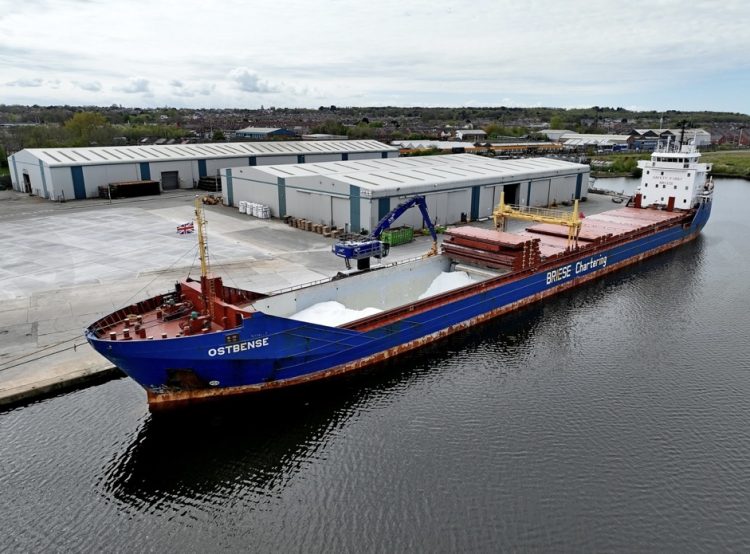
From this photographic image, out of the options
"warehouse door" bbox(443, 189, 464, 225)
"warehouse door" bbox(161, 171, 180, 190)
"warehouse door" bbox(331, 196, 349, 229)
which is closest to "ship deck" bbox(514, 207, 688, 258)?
"warehouse door" bbox(443, 189, 464, 225)

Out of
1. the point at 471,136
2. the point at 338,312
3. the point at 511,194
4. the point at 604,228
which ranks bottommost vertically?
the point at 338,312

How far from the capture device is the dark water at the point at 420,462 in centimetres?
1295

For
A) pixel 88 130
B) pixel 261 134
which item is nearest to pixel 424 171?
pixel 88 130

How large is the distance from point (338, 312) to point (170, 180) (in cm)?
4552

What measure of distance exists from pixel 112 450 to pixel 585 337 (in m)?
20.0

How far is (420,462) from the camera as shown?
50.6ft

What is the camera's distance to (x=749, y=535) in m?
13.1

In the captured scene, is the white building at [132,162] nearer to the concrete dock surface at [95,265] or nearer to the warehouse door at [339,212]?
the concrete dock surface at [95,265]

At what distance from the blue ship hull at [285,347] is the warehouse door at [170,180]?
4633cm

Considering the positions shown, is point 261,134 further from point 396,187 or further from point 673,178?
point 673,178

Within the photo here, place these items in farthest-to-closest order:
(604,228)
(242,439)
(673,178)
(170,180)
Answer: (170,180) < (673,178) < (604,228) < (242,439)

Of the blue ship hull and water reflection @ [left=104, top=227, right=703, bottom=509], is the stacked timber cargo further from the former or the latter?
water reflection @ [left=104, top=227, right=703, bottom=509]

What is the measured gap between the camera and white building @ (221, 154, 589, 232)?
127 ft

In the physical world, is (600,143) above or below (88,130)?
below
